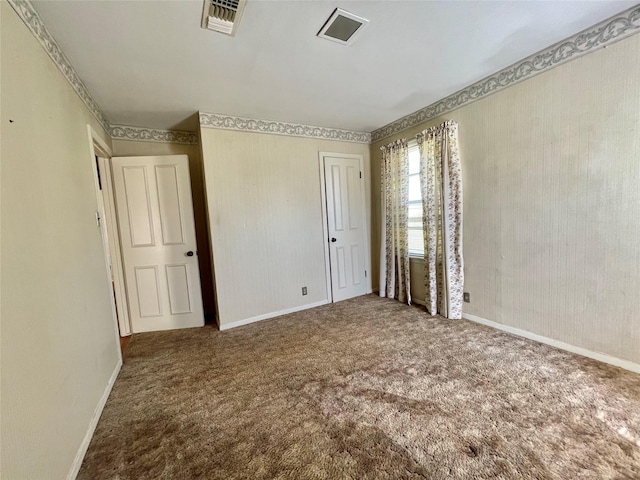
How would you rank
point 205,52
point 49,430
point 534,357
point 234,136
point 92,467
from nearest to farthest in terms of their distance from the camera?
point 49,430 < point 92,467 < point 205,52 < point 534,357 < point 234,136

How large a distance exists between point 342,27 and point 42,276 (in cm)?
217

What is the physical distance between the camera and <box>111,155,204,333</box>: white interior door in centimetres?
307

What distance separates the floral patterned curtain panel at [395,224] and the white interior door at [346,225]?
0.36 metres

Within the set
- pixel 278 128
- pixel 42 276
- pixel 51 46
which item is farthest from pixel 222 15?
pixel 278 128

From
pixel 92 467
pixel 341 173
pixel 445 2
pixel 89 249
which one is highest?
pixel 445 2

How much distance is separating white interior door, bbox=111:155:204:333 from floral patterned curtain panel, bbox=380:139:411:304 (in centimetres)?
248

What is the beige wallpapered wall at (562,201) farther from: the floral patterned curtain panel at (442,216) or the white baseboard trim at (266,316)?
the white baseboard trim at (266,316)

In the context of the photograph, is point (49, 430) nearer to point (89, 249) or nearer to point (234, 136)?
point (89, 249)

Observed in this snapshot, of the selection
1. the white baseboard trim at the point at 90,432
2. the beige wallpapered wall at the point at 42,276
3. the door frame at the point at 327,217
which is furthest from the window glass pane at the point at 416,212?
the white baseboard trim at the point at 90,432

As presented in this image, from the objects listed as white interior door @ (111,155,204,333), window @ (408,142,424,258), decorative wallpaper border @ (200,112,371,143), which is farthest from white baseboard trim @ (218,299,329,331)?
decorative wallpaper border @ (200,112,371,143)

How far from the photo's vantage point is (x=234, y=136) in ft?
10.3

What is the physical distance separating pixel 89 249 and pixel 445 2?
9.30 ft

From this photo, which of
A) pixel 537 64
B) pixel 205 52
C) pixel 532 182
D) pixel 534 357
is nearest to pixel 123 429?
pixel 205 52

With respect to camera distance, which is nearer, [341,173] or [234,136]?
[234,136]
